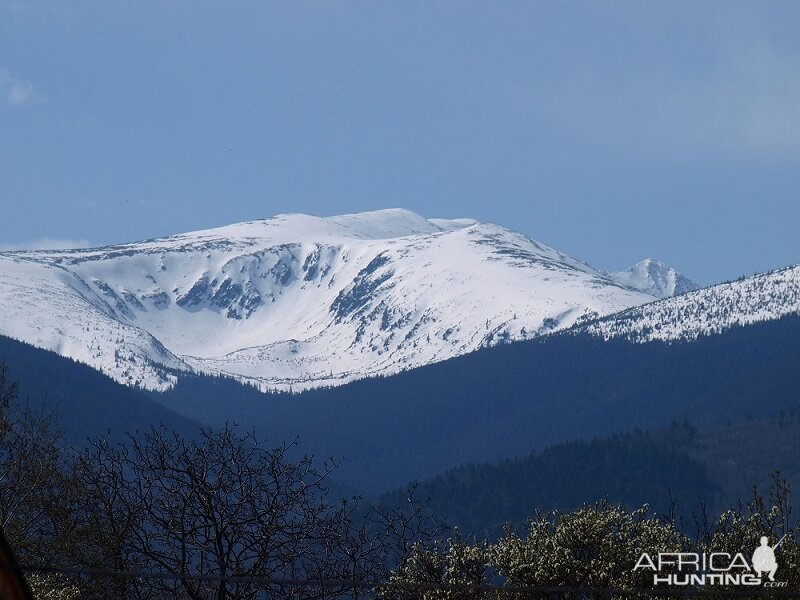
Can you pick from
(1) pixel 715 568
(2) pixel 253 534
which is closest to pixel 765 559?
(1) pixel 715 568

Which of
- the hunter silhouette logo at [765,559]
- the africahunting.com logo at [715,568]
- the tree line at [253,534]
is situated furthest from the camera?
the hunter silhouette logo at [765,559]

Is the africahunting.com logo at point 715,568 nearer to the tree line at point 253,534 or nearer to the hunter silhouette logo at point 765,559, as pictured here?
the hunter silhouette logo at point 765,559

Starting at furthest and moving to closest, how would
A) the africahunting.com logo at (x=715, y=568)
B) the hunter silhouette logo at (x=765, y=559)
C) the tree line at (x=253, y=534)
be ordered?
the hunter silhouette logo at (x=765, y=559)
the africahunting.com logo at (x=715, y=568)
the tree line at (x=253, y=534)

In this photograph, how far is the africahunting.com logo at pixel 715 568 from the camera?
26.1 meters

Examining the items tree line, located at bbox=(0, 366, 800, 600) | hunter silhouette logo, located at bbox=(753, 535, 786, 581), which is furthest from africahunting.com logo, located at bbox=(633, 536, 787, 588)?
tree line, located at bbox=(0, 366, 800, 600)

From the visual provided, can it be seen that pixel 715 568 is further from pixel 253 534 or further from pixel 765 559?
pixel 253 534

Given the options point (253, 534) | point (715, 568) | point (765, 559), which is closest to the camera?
point (253, 534)

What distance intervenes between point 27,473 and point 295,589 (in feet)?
40.4

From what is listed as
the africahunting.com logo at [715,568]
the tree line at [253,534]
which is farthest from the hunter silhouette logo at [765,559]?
the tree line at [253,534]

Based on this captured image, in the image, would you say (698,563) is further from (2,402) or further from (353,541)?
(2,402)

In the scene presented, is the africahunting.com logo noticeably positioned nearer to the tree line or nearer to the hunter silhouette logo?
the hunter silhouette logo

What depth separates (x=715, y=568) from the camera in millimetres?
27344

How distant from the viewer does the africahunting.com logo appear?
2611cm

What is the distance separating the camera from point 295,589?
76.7ft
